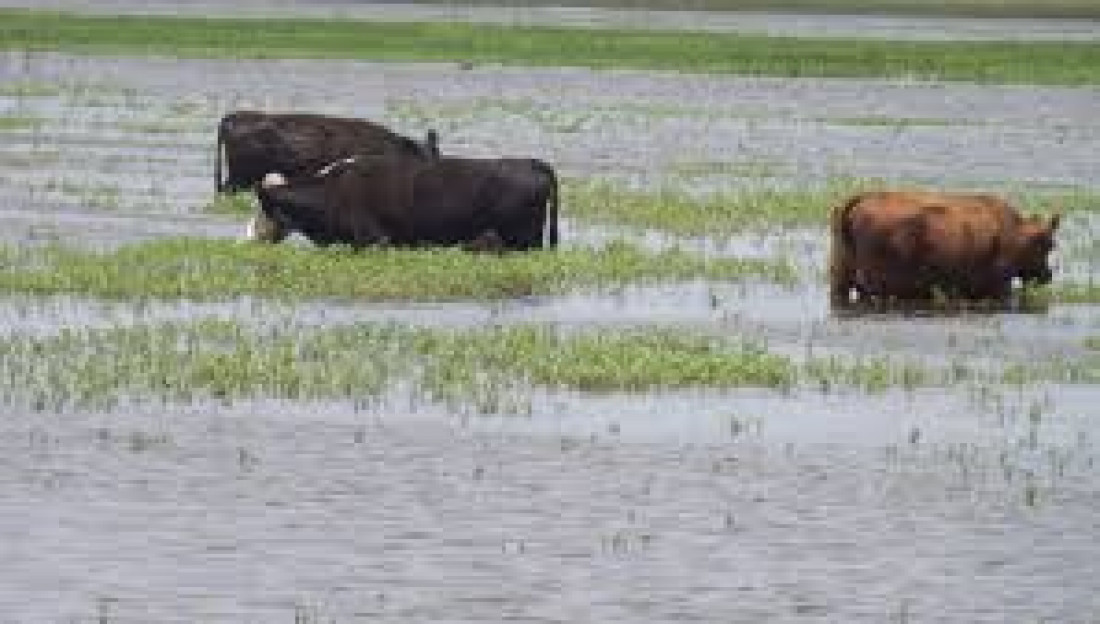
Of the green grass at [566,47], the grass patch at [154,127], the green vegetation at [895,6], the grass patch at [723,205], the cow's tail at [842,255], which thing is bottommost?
the green vegetation at [895,6]

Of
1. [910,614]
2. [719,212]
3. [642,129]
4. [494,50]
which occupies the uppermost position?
[910,614]

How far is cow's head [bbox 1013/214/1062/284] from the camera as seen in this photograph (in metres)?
26.7

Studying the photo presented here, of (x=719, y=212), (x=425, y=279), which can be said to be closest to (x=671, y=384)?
(x=425, y=279)

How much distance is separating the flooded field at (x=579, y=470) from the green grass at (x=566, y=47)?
4298 cm

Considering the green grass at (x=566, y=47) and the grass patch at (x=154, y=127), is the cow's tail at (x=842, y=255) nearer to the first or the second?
the grass patch at (x=154, y=127)

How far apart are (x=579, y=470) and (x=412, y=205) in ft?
36.2

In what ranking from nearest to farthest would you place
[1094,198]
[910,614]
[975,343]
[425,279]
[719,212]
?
[910,614]
[975,343]
[425,279]
[719,212]
[1094,198]

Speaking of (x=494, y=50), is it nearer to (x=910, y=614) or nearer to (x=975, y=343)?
(x=975, y=343)

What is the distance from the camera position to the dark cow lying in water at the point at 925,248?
2623 cm

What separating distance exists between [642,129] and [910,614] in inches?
1432

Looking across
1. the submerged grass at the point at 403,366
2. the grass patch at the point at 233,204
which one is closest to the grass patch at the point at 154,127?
the grass patch at the point at 233,204

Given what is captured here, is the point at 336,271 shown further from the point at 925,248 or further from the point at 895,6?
the point at 895,6

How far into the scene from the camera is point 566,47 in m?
83.2

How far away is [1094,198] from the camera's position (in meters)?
37.8
